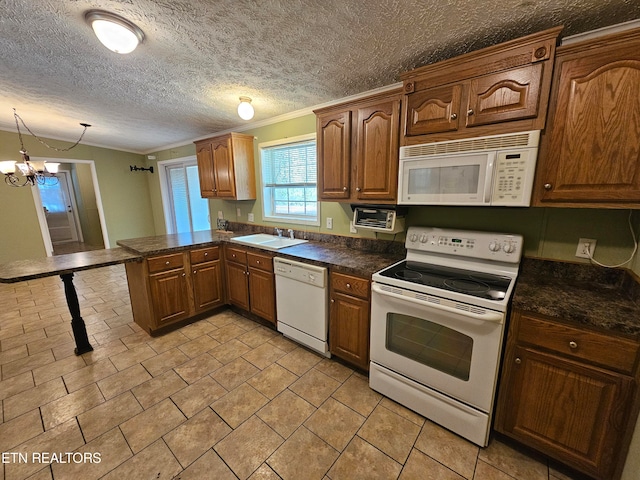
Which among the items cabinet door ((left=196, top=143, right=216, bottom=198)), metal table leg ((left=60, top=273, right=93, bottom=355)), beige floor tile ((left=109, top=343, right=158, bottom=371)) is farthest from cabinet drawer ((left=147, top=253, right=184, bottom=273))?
cabinet door ((left=196, top=143, right=216, bottom=198))

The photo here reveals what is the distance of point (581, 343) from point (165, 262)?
3088 millimetres

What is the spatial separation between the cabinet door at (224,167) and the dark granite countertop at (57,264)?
1307 millimetres

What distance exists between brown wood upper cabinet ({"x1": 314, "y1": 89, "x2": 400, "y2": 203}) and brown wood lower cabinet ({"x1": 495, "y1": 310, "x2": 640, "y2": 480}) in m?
1.21

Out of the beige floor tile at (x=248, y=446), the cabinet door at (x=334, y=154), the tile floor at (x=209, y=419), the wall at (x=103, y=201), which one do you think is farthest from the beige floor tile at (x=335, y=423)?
the wall at (x=103, y=201)

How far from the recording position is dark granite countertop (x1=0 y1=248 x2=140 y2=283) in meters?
1.76

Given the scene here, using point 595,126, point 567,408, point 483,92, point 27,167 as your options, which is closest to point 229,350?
point 567,408

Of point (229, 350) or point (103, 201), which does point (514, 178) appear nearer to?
point (229, 350)

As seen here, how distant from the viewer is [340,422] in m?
1.65

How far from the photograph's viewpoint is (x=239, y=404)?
70.2 inches

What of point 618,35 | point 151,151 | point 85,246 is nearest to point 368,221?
point 618,35

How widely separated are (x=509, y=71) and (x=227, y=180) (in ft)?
9.60

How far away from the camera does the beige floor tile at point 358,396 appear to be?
5.79 ft

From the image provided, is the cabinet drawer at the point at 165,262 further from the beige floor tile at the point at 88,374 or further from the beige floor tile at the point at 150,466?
the beige floor tile at the point at 150,466

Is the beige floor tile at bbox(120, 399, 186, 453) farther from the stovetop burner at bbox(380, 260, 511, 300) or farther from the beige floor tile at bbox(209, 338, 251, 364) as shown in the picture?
the stovetop burner at bbox(380, 260, 511, 300)
